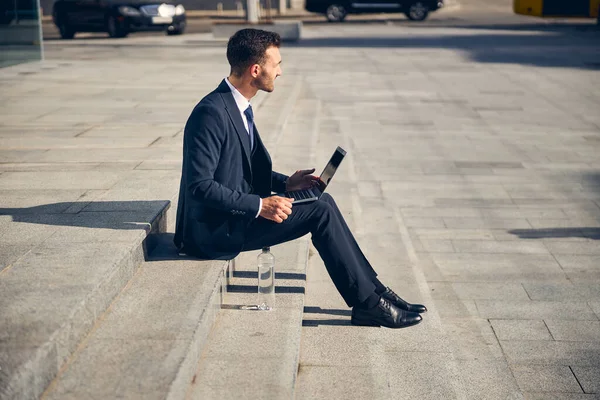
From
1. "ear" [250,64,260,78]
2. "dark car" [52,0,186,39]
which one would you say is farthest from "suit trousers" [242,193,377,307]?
"dark car" [52,0,186,39]

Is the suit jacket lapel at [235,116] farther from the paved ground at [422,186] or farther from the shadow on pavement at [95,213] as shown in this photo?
the paved ground at [422,186]

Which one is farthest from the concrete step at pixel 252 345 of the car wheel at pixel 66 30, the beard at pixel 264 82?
the car wheel at pixel 66 30

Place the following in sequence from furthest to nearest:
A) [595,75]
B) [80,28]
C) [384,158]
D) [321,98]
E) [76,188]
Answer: [80,28] < [595,75] < [321,98] < [384,158] < [76,188]

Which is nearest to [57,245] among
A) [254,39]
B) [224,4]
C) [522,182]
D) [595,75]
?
[254,39]

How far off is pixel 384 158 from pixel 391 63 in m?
9.91

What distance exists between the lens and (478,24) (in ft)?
110

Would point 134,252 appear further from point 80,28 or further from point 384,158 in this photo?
point 80,28

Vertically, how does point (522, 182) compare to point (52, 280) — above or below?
below

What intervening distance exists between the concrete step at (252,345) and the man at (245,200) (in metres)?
0.32

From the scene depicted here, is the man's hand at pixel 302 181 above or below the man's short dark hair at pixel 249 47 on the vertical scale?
below

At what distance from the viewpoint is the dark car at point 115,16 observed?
Result: 88.0 feet

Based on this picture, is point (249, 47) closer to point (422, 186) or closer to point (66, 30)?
point (422, 186)

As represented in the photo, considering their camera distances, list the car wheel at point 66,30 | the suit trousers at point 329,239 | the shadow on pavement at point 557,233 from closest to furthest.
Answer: the suit trousers at point 329,239
the shadow on pavement at point 557,233
the car wheel at point 66,30

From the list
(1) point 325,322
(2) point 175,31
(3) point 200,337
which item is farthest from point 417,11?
(3) point 200,337
